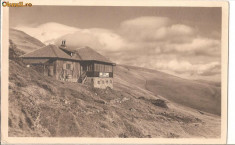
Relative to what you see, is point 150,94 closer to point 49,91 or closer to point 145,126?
point 145,126

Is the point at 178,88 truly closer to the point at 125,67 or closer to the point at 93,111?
the point at 125,67

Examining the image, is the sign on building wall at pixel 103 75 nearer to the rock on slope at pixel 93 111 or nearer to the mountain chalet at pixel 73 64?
A: the mountain chalet at pixel 73 64

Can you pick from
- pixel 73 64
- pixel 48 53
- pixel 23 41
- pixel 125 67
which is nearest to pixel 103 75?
pixel 125 67

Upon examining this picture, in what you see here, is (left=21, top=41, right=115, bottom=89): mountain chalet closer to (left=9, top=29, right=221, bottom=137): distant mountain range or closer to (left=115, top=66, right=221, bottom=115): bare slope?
(left=9, top=29, right=221, bottom=137): distant mountain range

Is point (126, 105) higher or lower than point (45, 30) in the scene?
lower

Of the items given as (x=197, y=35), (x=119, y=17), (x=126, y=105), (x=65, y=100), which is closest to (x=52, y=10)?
(x=119, y=17)

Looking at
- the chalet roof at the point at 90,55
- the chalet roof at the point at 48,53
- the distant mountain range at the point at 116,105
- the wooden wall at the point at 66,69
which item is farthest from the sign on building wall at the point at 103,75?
the chalet roof at the point at 48,53

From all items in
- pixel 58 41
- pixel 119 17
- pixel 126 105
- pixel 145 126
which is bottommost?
pixel 145 126
